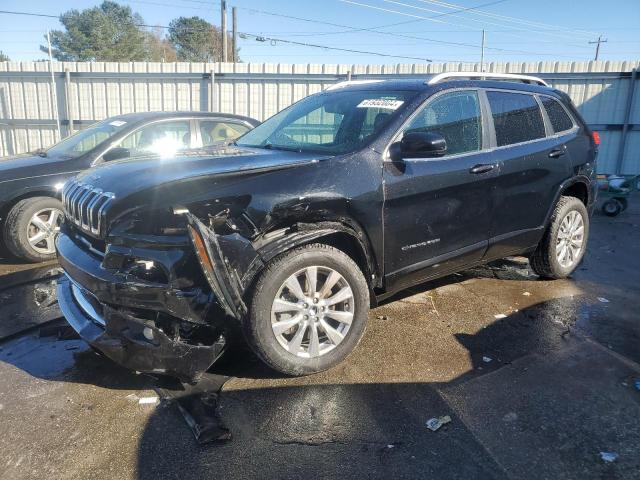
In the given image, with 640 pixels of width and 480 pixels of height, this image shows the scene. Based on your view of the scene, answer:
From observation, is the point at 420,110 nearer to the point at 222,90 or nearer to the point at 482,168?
the point at 482,168

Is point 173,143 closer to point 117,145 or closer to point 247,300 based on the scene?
point 117,145

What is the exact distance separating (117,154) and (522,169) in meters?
4.12

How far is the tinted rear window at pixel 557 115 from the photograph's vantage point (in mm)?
4738

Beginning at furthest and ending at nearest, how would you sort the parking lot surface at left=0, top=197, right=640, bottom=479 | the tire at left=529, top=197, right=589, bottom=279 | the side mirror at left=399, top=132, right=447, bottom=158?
the tire at left=529, top=197, right=589, bottom=279, the side mirror at left=399, top=132, right=447, bottom=158, the parking lot surface at left=0, top=197, right=640, bottom=479

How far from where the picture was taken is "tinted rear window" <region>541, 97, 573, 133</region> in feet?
15.5

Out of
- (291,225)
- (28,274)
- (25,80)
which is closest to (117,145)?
(28,274)

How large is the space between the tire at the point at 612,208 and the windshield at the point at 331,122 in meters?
7.04

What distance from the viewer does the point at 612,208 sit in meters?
9.10

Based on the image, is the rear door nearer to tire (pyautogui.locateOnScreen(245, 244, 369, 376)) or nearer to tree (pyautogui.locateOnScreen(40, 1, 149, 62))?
tire (pyautogui.locateOnScreen(245, 244, 369, 376))

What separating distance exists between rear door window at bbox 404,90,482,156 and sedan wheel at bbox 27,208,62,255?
4.15m

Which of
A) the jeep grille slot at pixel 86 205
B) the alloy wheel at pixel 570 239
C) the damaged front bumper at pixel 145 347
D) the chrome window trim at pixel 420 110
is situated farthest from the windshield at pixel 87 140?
the alloy wheel at pixel 570 239

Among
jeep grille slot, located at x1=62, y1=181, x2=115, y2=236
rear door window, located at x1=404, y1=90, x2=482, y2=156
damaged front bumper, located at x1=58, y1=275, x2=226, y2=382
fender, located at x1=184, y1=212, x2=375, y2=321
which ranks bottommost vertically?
damaged front bumper, located at x1=58, y1=275, x2=226, y2=382

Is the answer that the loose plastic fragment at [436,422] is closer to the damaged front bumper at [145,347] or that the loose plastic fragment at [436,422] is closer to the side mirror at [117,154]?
the damaged front bumper at [145,347]

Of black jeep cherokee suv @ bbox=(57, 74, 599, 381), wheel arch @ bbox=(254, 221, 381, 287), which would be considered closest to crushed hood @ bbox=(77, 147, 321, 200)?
black jeep cherokee suv @ bbox=(57, 74, 599, 381)
